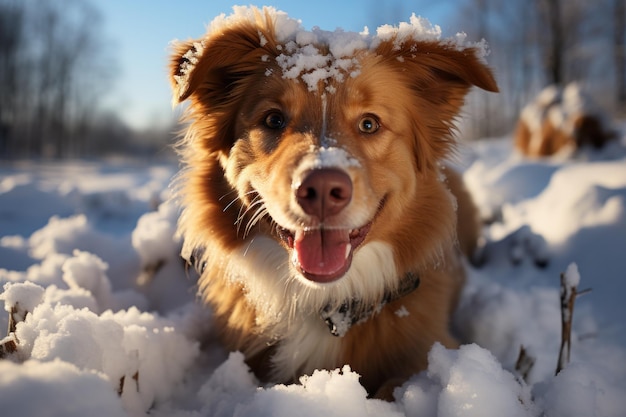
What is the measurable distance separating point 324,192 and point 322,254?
14.7 inches

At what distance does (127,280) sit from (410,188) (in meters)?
2.29

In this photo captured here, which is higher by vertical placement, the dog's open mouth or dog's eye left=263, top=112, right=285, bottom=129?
dog's eye left=263, top=112, right=285, bottom=129

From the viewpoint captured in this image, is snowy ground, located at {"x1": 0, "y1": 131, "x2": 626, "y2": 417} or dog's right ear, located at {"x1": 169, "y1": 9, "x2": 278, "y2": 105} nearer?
snowy ground, located at {"x1": 0, "y1": 131, "x2": 626, "y2": 417}

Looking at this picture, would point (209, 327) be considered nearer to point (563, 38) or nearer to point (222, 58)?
point (222, 58)

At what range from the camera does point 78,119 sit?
130 ft

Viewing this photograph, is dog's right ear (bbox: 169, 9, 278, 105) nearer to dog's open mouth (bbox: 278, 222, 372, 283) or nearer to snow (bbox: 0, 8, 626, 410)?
snow (bbox: 0, 8, 626, 410)

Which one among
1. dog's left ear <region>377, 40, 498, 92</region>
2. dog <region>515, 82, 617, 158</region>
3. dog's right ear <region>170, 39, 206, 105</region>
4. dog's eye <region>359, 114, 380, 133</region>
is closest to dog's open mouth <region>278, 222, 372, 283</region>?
dog's eye <region>359, 114, 380, 133</region>

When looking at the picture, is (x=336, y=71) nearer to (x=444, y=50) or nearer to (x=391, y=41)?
(x=391, y=41)

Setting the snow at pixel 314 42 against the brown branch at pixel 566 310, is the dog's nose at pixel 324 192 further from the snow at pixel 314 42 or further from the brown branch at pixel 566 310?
the brown branch at pixel 566 310

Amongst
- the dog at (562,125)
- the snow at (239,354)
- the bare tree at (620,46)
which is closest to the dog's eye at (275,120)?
the snow at (239,354)

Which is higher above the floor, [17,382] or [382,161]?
[382,161]

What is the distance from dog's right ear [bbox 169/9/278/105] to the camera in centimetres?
235

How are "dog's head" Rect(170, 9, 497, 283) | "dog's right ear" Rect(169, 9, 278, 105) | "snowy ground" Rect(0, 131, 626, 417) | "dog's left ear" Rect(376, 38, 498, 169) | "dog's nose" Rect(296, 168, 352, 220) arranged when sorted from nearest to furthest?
"snowy ground" Rect(0, 131, 626, 417), "dog's nose" Rect(296, 168, 352, 220), "dog's head" Rect(170, 9, 497, 283), "dog's right ear" Rect(169, 9, 278, 105), "dog's left ear" Rect(376, 38, 498, 169)

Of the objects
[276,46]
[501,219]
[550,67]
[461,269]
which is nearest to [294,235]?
[276,46]
